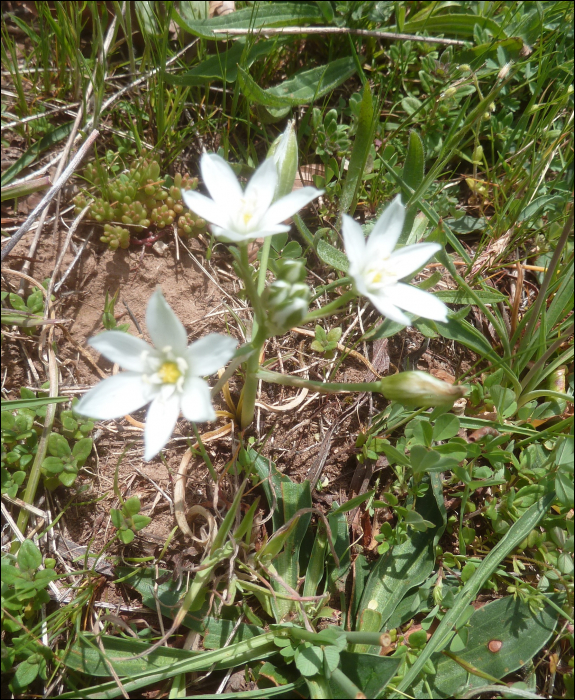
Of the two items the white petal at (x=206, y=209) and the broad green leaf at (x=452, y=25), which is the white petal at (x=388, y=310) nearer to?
the white petal at (x=206, y=209)

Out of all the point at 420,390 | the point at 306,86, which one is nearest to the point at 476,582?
the point at 420,390

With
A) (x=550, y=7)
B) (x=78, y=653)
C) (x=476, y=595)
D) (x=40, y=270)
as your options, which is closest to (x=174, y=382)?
(x=78, y=653)

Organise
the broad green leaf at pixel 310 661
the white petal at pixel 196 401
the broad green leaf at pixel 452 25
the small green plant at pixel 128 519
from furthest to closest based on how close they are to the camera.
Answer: the broad green leaf at pixel 452 25, the small green plant at pixel 128 519, the broad green leaf at pixel 310 661, the white petal at pixel 196 401

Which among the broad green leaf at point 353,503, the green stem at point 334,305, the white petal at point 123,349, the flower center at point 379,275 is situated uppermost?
the flower center at point 379,275

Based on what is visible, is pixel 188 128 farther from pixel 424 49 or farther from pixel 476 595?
pixel 476 595

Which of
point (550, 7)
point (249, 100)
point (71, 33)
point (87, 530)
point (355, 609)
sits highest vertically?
point (550, 7)

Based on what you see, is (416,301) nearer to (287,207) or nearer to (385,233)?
(385,233)

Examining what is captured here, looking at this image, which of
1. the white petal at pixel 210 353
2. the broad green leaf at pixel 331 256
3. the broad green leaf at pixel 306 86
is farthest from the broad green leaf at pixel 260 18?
the white petal at pixel 210 353
